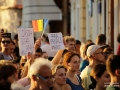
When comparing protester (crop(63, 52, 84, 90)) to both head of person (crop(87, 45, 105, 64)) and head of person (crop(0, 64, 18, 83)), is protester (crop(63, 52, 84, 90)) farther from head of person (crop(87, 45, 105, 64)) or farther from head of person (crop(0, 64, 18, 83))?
head of person (crop(0, 64, 18, 83))

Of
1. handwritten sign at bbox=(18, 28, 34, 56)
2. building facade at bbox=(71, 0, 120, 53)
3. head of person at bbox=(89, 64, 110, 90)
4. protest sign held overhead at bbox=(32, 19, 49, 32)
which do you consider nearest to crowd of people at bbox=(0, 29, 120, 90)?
head of person at bbox=(89, 64, 110, 90)

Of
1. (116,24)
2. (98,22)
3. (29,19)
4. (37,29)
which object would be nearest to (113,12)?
(116,24)

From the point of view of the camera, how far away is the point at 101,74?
7223mm

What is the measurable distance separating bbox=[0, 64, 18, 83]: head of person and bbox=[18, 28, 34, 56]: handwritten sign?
297cm

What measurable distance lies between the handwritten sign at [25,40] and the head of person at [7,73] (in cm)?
297

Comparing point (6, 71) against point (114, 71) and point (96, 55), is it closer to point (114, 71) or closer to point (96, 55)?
point (114, 71)

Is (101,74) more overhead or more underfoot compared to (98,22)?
more overhead

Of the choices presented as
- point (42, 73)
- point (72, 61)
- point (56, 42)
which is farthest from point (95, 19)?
point (42, 73)

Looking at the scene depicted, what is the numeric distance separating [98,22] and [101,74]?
44.9 ft

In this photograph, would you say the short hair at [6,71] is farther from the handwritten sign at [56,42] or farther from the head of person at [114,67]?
the handwritten sign at [56,42]

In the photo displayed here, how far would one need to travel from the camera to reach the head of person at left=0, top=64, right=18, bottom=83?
6211 mm

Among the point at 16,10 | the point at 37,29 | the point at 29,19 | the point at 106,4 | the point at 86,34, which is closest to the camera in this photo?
the point at 37,29

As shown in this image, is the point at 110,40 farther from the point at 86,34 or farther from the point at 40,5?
the point at 40,5

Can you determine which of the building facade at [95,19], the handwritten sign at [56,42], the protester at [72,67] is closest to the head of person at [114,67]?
the protester at [72,67]
